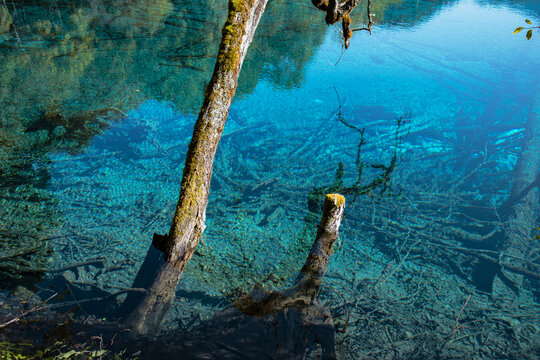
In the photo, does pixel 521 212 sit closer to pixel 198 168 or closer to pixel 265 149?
pixel 265 149

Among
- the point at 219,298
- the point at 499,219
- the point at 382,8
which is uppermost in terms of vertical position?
the point at 382,8

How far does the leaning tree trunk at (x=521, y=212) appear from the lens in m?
5.41

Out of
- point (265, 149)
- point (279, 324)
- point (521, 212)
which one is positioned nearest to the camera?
point (279, 324)

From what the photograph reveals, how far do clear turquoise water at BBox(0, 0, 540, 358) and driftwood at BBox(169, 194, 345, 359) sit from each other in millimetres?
373

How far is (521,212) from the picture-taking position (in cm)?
691

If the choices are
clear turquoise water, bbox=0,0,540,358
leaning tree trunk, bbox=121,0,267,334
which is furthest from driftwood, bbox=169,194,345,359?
leaning tree trunk, bbox=121,0,267,334

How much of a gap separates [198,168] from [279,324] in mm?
1707

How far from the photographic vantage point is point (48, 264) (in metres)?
4.38

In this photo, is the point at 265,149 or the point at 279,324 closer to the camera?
the point at 279,324

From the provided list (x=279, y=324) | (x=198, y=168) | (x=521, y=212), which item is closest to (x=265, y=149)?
(x=198, y=168)

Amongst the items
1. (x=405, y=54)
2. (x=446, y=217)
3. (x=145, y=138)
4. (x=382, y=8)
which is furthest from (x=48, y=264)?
(x=382, y=8)

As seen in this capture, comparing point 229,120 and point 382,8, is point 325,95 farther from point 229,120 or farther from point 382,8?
point 382,8

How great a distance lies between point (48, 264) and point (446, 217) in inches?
243

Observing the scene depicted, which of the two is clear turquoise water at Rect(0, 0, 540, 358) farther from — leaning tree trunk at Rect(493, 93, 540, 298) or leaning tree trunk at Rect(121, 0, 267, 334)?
leaning tree trunk at Rect(121, 0, 267, 334)
